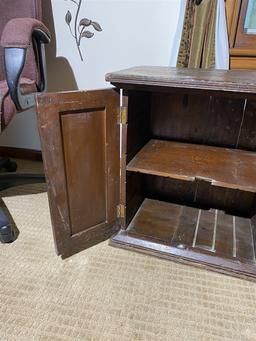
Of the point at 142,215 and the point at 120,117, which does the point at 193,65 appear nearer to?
the point at 120,117

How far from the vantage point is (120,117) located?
88 cm

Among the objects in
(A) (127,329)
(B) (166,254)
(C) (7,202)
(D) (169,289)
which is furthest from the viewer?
(C) (7,202)

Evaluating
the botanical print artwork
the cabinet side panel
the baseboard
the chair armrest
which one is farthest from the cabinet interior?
the baseboard

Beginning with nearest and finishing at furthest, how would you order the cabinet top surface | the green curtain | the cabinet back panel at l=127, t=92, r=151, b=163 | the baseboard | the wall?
the cabinet top surface
the cabinet back panel at l=127, t=92, r=151, b=163
the green curtain
the wall
the baseboard

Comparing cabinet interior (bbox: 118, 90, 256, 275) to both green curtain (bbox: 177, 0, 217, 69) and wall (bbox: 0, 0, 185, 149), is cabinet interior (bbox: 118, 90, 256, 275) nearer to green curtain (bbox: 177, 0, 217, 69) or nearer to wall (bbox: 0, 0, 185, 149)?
green curtain (bbox: 177, 0, 217, 69)

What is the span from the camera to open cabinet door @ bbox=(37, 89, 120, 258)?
0.77 metres

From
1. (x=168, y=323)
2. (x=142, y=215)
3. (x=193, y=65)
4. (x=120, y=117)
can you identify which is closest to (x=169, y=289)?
(x=168, y=323)

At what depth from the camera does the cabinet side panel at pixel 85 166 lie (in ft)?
2.68

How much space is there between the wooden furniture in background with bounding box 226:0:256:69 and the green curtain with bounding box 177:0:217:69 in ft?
0.32

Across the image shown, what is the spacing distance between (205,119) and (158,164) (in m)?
0.33

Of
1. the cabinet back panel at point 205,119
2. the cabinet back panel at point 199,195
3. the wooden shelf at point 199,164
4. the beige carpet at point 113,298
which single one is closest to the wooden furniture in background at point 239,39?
the cabinet back panel at point 205,119

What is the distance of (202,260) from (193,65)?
2.57ft

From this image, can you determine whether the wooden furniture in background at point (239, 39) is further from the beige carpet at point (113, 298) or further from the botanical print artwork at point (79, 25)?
the beige carpet at point (113, 298)

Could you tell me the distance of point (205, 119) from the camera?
1118 mm
